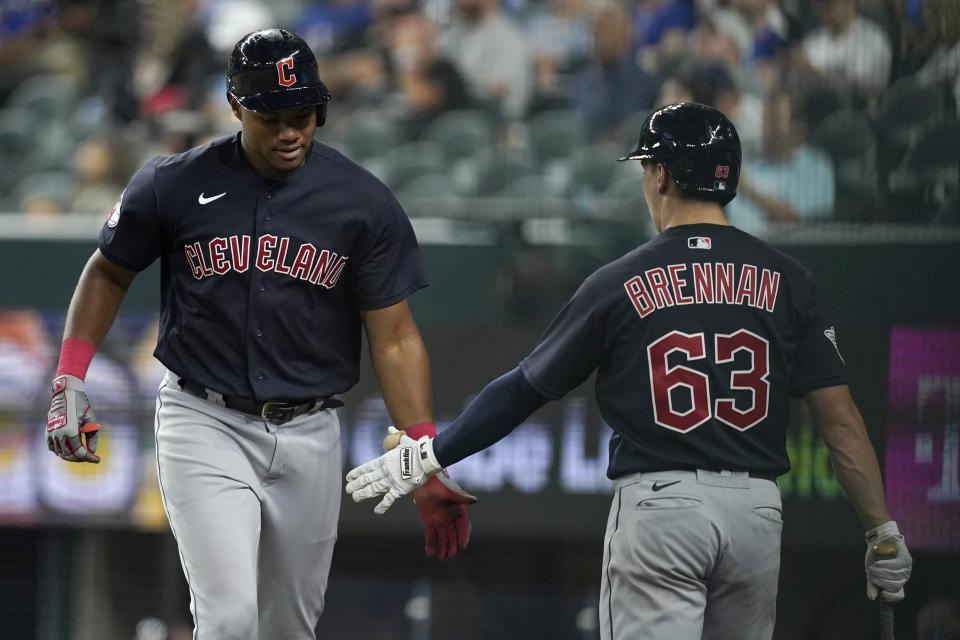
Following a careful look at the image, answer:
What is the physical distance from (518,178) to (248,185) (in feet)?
9.32

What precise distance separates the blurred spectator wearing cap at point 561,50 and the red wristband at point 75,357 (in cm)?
340

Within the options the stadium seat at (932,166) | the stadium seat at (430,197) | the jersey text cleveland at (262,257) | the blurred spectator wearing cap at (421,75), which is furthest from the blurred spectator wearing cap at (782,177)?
the jersey text cleveland at (262,257)

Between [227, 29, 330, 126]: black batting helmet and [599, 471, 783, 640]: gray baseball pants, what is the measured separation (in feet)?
4.15

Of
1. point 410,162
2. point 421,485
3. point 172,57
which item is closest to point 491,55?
point 410,162

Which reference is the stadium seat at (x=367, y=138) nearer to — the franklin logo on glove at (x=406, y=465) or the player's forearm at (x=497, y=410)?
the franklin logo on glove at (x=406, y=465)

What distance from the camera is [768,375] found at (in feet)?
10.5

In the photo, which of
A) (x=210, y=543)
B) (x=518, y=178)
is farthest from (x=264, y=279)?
(x=518, y=178)

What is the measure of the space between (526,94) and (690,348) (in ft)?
12.1

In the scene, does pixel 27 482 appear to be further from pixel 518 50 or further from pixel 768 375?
pixel 768 375

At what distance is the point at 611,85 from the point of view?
6.34 metres

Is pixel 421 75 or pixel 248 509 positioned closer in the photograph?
pixel 248 509

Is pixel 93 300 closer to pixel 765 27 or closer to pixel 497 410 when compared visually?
pixel 497 410

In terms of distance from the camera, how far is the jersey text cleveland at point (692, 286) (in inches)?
124

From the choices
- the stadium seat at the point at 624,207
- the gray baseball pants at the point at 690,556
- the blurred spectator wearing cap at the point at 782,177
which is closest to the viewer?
the gray baseball pants at the point at 690,556
